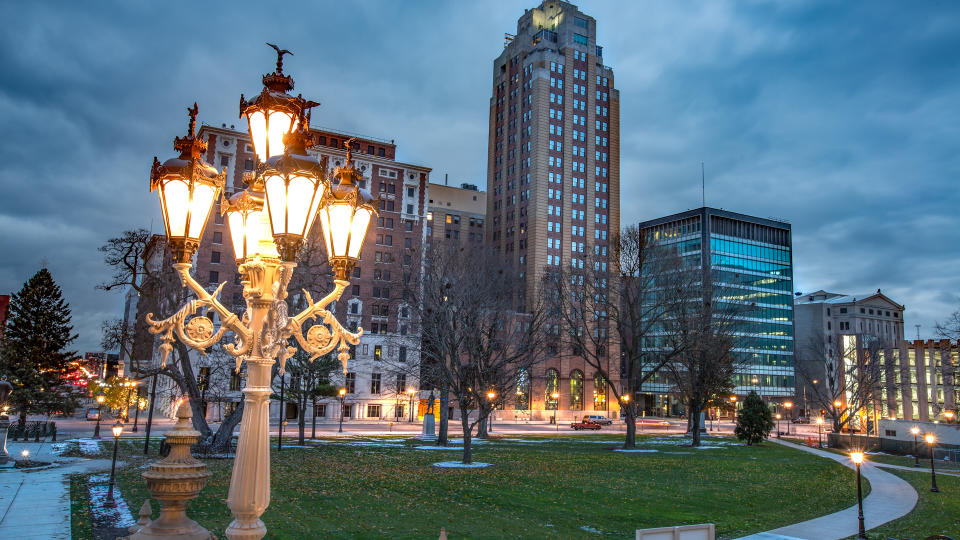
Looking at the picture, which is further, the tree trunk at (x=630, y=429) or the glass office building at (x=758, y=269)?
the glass office building at (x=758, y=269)

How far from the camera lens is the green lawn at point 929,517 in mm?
15894

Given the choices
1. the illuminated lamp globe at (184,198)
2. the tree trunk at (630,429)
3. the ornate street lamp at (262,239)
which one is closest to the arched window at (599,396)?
the tree trunk at (630,429)

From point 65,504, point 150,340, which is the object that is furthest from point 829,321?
point 65,504

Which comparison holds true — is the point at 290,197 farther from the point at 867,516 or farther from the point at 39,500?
the point at 867,516

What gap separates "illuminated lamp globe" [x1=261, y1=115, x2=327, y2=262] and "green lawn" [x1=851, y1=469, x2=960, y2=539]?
646 inches

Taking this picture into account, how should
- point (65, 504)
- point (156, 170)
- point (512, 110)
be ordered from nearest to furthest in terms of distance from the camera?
point (156, 170)
point (65, 504)
point (512, 110)

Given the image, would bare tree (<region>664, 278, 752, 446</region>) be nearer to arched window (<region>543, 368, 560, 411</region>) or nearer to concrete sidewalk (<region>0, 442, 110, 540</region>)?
concrete sidewalk (<region>0, 442, 110, 540</region>)

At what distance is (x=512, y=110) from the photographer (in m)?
109

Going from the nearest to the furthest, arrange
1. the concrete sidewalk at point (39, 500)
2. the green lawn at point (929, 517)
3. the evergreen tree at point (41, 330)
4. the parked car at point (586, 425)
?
the concrete sidewalk at point (39, 500)
the green lawn at point (929, 517)
the evergreen tree at point (41, 330)
the parked car at point (586, 425)

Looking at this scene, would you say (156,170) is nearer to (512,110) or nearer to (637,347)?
(637,347)

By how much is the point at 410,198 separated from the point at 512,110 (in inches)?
A: 1370

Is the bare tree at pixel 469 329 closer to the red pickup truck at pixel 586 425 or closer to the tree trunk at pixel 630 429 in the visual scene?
the tree trunk at pixel 630 429

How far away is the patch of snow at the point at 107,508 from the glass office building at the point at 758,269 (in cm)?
9781

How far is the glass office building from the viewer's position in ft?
358
